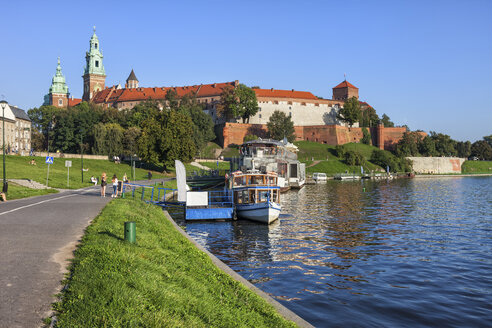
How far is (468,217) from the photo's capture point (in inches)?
1426

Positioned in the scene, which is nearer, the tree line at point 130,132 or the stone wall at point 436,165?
the tree line at point 130,132

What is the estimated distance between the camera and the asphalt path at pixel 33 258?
815 centimetres

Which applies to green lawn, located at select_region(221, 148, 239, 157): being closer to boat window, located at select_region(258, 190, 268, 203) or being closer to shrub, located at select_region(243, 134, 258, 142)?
shrub, located at select_region(243, 134, 258, 142)

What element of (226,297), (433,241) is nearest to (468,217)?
(433,241)

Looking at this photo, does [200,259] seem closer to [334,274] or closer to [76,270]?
[76,270]

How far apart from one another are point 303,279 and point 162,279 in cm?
752

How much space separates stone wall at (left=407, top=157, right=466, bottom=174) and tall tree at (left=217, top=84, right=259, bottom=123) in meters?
58.7

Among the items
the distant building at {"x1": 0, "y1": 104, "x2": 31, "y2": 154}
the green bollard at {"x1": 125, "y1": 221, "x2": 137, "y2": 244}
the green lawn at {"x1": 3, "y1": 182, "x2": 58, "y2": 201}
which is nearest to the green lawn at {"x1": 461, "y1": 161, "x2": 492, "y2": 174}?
the distant building at {"x1": 0, "y1": 104, "x2": 31, "y2": 154}

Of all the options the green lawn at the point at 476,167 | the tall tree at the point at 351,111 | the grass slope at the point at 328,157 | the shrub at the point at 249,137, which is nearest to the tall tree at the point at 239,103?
the shrub at the point at 249,137

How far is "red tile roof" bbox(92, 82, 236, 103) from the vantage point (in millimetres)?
171000

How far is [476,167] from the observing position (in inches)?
6747

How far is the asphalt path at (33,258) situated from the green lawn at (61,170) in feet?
92.6

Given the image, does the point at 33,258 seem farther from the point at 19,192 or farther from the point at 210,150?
the point at 210,150

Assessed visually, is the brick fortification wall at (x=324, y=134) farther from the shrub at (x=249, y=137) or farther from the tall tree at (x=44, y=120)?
the tall tree at (x=44, y=120)
